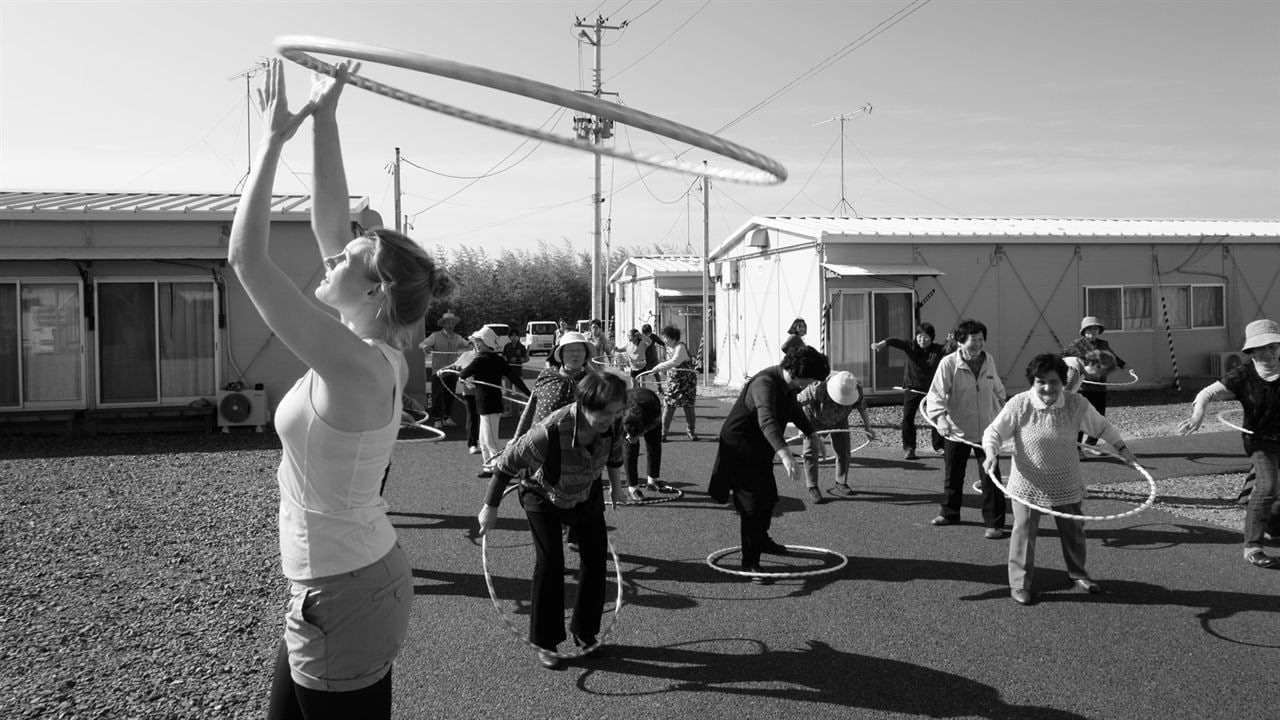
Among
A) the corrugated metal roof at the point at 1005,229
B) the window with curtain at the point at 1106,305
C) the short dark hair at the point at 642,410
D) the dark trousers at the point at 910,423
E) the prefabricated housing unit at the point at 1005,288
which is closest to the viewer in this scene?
the short dark hair at the point at 642,410

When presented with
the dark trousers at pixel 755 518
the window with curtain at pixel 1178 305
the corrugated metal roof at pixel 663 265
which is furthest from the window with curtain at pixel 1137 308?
the dark trousers at pixel 755 518

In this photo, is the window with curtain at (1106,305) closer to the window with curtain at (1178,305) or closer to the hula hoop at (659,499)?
the window with curtain at (1178,305)

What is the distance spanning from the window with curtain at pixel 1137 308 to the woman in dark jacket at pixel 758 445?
63.3 feet

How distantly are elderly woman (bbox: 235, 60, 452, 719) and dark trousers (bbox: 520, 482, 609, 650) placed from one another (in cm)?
289

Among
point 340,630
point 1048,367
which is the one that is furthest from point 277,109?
point 1048,367

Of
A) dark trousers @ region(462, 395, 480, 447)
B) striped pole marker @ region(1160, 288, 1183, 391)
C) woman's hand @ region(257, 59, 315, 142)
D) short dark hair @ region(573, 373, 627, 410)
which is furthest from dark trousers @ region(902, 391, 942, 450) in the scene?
striped pole marker @ region(1160, 288, 1183, 391)

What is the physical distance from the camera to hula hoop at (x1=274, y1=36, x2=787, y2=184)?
9.33ft

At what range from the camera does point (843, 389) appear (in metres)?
10.1

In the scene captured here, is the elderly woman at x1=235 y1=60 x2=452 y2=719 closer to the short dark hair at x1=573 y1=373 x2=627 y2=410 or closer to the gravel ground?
the gravel ground

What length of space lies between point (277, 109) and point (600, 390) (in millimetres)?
3190

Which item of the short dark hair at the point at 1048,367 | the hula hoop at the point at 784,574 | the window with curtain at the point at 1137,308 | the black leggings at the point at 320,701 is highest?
the window with curtain at the point at 1137,308

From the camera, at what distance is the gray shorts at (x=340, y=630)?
7.95ft

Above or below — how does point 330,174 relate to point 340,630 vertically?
above

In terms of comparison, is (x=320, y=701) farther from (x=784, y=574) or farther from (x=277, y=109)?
(x=784, y=574)
